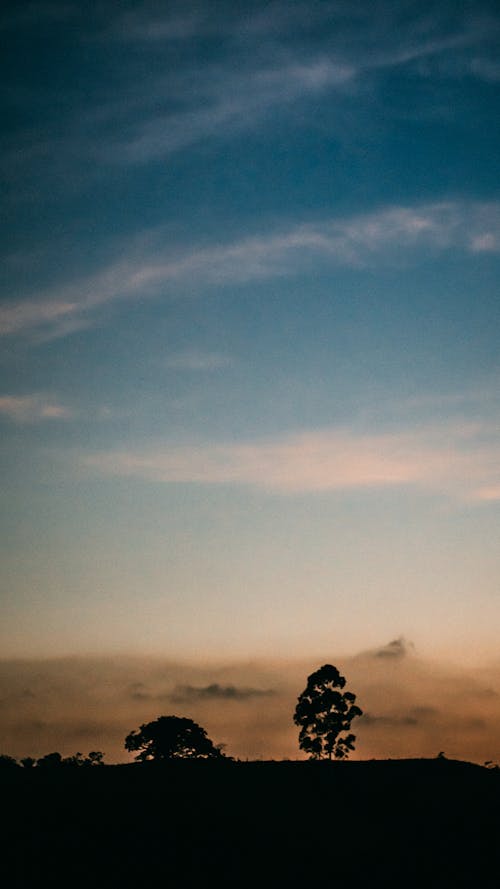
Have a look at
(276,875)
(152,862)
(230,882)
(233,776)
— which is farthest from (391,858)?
(233,776)

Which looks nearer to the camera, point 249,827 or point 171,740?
point 249,827

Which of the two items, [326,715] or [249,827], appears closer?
[249,827]

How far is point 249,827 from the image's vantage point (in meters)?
23.3

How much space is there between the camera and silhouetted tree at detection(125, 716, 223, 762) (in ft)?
246

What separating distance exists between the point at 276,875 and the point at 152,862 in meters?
3.72

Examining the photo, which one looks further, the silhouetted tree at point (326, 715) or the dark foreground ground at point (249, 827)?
the silhouetted tree at point (326, 715)

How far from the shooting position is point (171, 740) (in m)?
75.4

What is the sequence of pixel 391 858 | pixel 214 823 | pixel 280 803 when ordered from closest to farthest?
pixel 391 858, pixel 214 823, pixel 280 803

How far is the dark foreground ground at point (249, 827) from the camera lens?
19.6 m

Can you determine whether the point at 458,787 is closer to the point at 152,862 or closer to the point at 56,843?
the point at 152,862

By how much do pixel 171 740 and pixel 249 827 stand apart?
185 feet

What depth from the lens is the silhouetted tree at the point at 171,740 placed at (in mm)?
75062

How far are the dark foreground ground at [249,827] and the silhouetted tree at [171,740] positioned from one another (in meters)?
48.2

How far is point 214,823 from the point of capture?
23.6 meters
